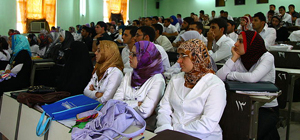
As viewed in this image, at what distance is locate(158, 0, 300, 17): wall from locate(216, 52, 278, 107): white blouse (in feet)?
39.7

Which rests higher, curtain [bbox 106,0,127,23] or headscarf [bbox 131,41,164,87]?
curtain [bbox 106,0,127,23]

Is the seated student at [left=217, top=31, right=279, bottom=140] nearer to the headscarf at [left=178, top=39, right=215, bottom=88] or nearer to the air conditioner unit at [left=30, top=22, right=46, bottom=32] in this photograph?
the headscarf at [left=178, top=39, right=215, bottom=88]

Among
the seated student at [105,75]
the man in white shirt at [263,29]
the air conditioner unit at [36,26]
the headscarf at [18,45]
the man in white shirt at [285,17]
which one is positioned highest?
the man in white shirt at [285,17]

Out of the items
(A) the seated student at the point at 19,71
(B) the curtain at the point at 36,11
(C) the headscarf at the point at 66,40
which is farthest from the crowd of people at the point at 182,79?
(B) the curtain at the point at 36,11

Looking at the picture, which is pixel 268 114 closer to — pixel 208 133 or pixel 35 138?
pixel 208 133

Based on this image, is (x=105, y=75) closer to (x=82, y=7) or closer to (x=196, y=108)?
(x=196, y=108)

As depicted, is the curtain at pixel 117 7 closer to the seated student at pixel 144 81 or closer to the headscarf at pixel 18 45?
the headscarf at pixel 18 45

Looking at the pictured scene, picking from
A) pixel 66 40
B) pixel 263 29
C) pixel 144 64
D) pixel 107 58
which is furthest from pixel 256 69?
pixel 66 40

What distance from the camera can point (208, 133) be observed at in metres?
1.92

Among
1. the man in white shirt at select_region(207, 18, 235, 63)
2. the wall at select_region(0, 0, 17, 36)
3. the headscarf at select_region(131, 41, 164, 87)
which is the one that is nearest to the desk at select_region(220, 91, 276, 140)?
the headscarf at select_region(131, 41, 164, 87)

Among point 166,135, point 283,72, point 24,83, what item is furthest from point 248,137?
point 24,83

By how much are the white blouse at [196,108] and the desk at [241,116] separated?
0.19 meters

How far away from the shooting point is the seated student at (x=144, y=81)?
232cm

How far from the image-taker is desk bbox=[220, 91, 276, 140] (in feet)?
6.85
